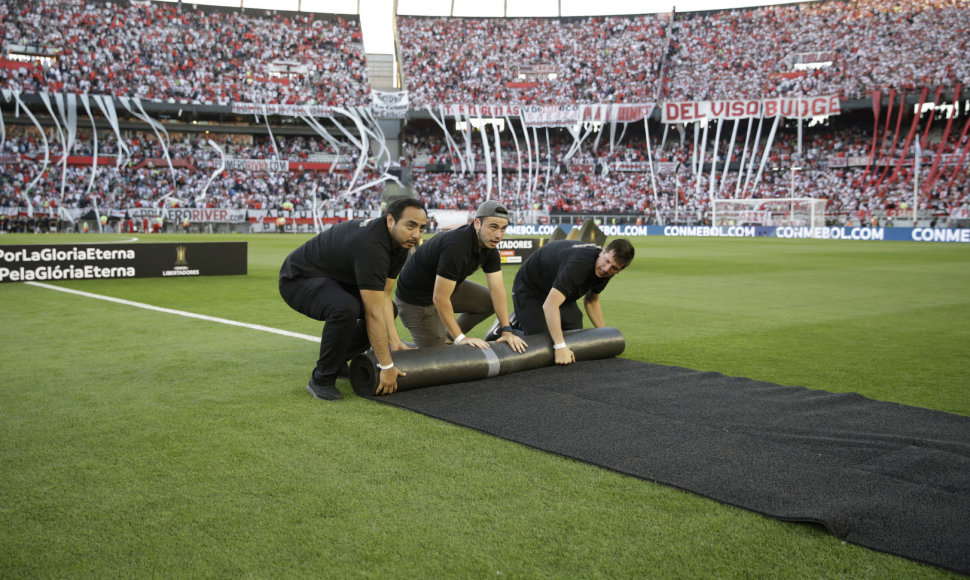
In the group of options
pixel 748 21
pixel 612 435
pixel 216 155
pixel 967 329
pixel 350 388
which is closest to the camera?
pixel 612 435

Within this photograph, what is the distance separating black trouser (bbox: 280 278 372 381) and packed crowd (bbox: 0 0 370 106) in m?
50.6

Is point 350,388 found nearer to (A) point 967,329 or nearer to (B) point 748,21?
(A) point 967,329

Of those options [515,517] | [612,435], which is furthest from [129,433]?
[612,435]

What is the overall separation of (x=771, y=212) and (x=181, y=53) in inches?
1640

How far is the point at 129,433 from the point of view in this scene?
454cm

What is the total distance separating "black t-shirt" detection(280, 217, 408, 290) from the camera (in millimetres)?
5168

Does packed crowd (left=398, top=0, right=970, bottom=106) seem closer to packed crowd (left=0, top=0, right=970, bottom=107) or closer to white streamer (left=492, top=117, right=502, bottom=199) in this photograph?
packed crowd (left=0, top=0, right=970, bottom=107)

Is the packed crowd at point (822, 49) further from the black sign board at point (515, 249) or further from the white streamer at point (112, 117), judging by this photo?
the black sign board at point (515, 249)

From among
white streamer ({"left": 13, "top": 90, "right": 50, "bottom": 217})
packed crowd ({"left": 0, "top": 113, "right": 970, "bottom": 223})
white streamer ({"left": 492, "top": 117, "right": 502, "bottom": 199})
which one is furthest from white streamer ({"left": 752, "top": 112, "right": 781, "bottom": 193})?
white streamer ({"left": 13, "top": 90, "right": 50, "bottom": 217})

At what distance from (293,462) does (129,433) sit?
121 cm

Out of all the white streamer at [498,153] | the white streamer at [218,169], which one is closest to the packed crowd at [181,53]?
the white streamer at [218,169]

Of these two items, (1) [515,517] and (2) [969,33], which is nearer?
(1) [515,517]

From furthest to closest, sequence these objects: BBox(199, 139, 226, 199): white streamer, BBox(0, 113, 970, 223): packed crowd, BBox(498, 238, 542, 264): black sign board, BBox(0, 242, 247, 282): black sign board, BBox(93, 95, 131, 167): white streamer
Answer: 1. BBox(199, 139, 226, 199): white streamer
2. BBox(93, 95, 131, 167): white streamer
3. BBox(0, 113, 970, 223): packed crowd
4. BBox(498, 238, 542, 264): black sign board
5. BBox(0, 242, 247, 282): black sign board

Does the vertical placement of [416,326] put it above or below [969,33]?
below
